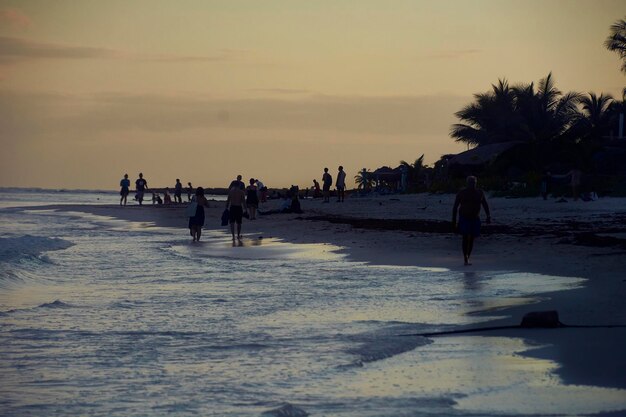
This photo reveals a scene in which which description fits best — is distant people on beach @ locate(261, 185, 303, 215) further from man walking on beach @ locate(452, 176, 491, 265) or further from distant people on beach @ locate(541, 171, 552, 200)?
man walking on beach @ locate(452, 176, 491, 265)

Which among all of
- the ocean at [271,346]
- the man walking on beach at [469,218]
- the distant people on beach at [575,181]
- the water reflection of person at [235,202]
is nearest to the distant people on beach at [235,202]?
the water reflection of person at [235,202]

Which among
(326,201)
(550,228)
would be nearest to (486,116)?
(326,201)

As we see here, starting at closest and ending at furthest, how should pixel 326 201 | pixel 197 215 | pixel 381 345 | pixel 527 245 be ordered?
pixel 381 345
pixel 527 245
pixel 197 215
pixel 326 201

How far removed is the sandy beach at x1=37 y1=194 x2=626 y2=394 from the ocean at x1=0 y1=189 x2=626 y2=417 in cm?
39

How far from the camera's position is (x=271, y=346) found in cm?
916

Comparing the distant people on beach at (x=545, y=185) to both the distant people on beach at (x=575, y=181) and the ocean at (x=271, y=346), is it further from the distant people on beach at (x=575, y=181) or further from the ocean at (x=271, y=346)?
the ocean at (x=271, y=346)

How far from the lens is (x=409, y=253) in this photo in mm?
20188

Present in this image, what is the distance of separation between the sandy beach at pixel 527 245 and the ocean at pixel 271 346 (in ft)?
1.29

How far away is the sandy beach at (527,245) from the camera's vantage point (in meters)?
8.59

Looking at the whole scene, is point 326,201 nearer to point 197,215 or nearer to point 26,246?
point 197,215

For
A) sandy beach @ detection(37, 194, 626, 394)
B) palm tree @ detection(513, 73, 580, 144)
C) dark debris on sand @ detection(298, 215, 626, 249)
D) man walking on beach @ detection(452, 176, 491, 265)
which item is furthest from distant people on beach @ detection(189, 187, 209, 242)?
palm tree @ detection(513, 73, 580, 144)

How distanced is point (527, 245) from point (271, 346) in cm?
1227

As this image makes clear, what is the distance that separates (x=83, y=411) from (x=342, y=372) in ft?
7.19

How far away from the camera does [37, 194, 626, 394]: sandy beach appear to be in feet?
28.2
